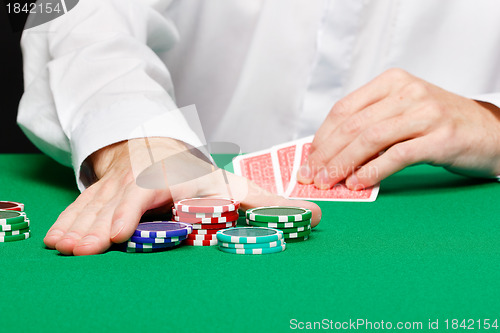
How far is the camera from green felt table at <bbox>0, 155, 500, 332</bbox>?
81 cm

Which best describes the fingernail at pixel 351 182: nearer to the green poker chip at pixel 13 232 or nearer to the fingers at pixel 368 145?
the fingers at pixel 368 145

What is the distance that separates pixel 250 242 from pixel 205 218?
159 millimetres

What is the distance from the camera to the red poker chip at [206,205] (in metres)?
1.29

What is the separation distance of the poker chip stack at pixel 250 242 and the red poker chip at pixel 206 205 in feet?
0.33

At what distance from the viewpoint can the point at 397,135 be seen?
1.87 meters

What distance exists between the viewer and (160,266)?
1.07 m

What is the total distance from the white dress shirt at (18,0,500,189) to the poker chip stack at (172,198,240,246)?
1.04 m

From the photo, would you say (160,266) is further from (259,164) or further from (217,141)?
(217,141)

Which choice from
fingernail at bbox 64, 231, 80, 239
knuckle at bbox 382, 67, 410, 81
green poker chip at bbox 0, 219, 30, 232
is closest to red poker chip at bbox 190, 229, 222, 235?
fingernail at bbox 64, 231, 80, 239

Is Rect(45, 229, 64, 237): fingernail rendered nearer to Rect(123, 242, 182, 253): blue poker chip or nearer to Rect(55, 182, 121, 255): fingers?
Rect(55, 182, 121, 255): fingers

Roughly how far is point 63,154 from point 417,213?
3.84ft

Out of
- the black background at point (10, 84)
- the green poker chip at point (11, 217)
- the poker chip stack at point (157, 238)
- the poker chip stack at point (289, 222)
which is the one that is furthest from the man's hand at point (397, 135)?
the black background at point (10, 84)

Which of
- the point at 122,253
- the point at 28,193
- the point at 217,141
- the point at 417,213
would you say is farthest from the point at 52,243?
the point at 217,141

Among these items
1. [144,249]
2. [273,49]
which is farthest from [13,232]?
[273,49]
